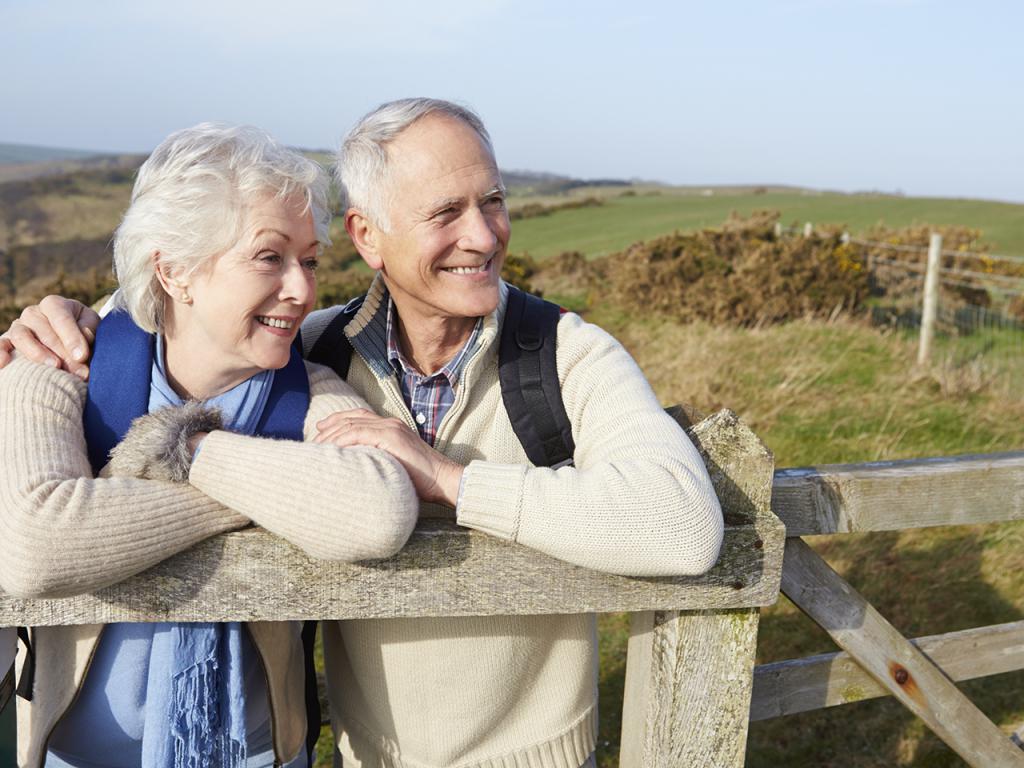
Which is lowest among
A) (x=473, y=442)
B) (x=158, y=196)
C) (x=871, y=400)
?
(x=871, y=400)

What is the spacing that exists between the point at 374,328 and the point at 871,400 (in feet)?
21.3

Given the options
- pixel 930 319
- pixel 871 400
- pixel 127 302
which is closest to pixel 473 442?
pixel 127 302

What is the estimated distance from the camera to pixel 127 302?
1.91 meters

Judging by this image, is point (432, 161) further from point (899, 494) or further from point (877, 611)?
point (877, 611)

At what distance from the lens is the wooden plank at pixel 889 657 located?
2.10 m

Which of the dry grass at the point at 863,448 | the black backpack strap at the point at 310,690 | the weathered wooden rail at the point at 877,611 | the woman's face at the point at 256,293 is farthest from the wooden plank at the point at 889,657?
the dry grass at the point at 863,448

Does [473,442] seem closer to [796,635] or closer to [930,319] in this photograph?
[796,635]

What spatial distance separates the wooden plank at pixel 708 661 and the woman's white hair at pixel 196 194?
3.37 ft

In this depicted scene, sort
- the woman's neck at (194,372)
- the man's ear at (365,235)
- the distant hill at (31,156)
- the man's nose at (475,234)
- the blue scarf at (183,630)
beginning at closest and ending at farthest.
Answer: the blue scarf at (183,630) < the woman's neck at (194,372) < the man's nose at (475,234) < the man's ear at (365,235) < the distant hill at (31,156)

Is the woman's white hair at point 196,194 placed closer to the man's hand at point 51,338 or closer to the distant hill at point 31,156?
the man's hand at point 51,338

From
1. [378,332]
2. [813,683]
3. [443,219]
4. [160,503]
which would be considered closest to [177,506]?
[160,503]

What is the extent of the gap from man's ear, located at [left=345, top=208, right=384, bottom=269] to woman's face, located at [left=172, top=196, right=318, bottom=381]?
0.33m

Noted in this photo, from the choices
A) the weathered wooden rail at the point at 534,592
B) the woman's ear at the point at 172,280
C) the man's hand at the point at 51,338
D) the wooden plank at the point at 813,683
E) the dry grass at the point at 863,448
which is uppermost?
the woman's ear at the point at 172,280

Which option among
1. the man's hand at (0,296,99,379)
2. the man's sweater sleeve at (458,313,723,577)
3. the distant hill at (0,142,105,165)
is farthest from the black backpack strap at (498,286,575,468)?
the distant hill at (0,142,105,165)
